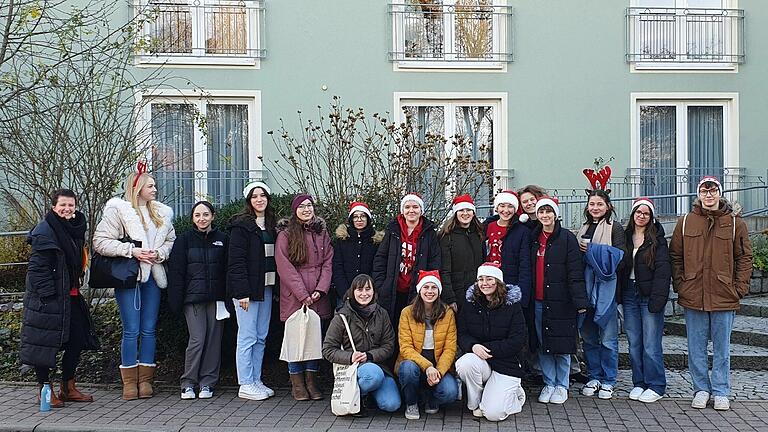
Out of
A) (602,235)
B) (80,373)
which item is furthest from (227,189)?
(602,235)

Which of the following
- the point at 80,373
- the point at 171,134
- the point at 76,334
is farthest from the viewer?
the point at 171,134

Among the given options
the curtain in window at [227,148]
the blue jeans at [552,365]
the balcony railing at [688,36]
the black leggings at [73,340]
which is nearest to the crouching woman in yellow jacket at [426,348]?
the blue jeans at [552,365]

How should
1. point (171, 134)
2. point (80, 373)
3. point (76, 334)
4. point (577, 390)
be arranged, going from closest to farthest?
1. point (76, 334)
2. point (577, 390)
3. point (80, 373)
4. point (171, 134)

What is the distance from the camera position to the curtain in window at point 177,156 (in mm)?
16219

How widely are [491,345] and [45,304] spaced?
4063 mm

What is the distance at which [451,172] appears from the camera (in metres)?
9.52

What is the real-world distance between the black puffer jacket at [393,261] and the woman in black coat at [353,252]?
0.55ft

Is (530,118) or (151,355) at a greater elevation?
(530,118)

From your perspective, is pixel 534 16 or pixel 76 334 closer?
pixel 76 334

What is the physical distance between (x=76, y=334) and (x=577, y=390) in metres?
4.92

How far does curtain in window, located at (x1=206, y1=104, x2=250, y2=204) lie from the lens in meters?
16.6

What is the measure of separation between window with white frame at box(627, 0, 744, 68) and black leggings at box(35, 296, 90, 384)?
1300cm

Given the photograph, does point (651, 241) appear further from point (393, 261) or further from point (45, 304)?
point (45, 304)

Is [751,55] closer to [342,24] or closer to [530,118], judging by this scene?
[530,118]
